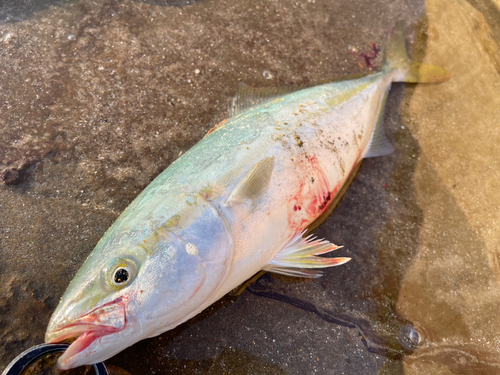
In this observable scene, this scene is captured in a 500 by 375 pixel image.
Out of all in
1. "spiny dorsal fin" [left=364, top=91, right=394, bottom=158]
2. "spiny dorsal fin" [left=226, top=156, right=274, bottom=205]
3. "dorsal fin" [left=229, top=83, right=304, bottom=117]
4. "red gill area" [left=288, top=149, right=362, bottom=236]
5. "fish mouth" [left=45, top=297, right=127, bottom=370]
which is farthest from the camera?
"spiny dorsal fin" [left=364, top=91, right=394, bottom=158]

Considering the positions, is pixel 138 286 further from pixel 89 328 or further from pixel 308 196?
pixel 308 196

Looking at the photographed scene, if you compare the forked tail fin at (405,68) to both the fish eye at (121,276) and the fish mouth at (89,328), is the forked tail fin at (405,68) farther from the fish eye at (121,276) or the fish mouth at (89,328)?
the fish mouth at (89,328)

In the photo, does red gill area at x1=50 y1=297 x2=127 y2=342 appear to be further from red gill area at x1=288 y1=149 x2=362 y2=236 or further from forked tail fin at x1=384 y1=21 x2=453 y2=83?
forked tail fin at x1=384 y1=21 x2=453 y2=83

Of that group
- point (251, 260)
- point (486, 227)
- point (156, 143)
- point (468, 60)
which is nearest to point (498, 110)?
point (468, 60)

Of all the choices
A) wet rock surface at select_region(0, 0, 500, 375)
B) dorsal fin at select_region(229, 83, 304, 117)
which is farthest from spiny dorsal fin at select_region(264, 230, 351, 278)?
dorsal fin at select_region(229, 83, 304, 117)

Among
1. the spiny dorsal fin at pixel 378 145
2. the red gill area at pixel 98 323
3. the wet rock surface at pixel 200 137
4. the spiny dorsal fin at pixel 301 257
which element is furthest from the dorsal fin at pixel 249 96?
the red gill area at pixel 98 323

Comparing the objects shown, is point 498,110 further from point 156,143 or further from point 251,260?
point 156,143

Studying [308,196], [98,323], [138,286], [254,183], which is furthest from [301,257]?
[98,323]
